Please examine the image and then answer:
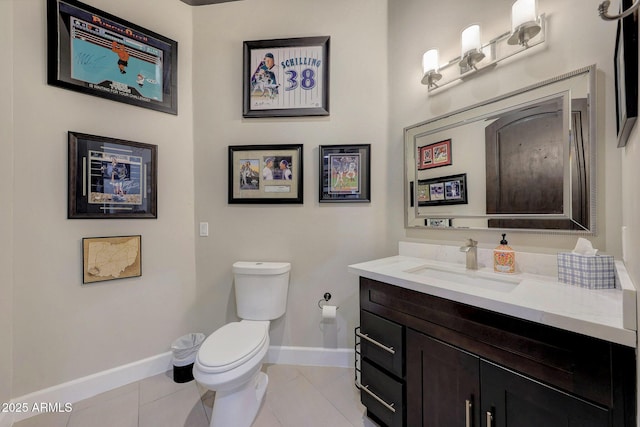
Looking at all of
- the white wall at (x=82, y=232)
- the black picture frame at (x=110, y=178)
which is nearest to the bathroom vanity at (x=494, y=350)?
the white wall at (x=82, y=232)

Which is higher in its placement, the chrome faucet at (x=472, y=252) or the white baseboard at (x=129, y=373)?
the chrome faucet at (x=472, y=252)

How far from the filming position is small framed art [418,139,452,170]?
155cm

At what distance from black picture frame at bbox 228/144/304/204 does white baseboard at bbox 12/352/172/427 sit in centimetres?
131

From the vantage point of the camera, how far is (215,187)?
78.0 inches

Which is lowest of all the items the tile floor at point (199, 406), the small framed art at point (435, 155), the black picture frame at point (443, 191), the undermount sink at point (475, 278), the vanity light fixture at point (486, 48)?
the tile floor at point (199, 406)

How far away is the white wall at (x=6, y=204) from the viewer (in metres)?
1.35

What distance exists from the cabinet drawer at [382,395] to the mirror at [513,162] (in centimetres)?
93

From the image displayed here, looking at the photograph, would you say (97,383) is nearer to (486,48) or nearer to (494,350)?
(494,350)

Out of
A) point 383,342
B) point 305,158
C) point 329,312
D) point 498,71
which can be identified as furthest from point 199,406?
point 498,71

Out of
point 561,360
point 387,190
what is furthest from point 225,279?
point 561,360

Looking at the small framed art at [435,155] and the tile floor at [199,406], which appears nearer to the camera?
the tile floor at [199,406]

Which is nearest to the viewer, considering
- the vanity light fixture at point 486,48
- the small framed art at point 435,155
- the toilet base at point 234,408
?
the vanity light fixture at point 486,48

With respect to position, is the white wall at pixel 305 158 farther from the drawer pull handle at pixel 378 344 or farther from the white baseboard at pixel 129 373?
the drawer pull handle at pixel 378 344

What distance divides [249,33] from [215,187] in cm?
124
